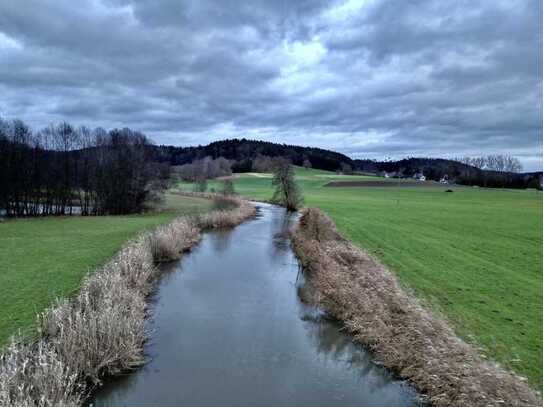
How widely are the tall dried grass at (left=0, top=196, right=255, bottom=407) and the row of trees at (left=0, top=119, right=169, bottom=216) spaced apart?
28114 millimetres

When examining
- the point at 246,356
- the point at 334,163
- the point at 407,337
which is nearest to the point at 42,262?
the point at 246,356

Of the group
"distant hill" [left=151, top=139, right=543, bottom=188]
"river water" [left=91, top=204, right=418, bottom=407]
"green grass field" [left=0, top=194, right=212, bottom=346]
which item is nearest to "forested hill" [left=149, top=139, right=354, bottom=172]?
"distant hill" [left=151, top=139, right=543, bottom=188]

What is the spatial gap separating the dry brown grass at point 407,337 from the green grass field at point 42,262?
8.31 metres

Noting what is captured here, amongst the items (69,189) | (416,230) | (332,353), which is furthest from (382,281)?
(69,189)

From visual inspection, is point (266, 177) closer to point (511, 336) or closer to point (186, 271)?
point (186, 271)

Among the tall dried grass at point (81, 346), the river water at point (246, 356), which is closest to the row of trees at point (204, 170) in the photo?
the river water at point (246, 356)

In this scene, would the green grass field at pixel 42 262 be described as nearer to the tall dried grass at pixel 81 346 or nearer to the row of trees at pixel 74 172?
the tall dried grass at pixel 81 346

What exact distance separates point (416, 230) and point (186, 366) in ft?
64.9

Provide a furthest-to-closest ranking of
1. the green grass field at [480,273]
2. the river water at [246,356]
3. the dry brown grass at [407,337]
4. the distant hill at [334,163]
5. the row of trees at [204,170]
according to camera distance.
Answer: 1. the distant hill at [334,163]
2. the row of trees at [204,170]
3. the green grass field at [480,273]
4. the river water at [246,356]
5. the dry brown grass at [407,337]

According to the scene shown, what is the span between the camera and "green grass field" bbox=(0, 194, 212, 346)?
30.0 ft

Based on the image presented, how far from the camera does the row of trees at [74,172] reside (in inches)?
1323

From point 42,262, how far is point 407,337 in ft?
44.4

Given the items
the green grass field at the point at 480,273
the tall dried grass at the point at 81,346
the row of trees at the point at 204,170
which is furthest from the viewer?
the row of trees at the point at 204,170

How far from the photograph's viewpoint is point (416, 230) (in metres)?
23.7
